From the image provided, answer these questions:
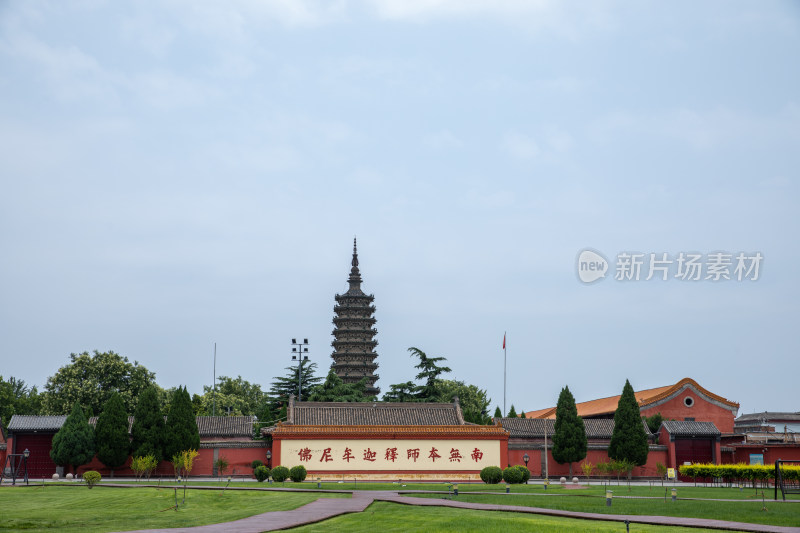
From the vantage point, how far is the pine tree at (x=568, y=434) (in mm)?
50969

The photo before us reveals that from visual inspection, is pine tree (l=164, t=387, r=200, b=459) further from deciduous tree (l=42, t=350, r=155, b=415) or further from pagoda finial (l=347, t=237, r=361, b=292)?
pagoda finial (l=347, t=237, r=361, b=292)

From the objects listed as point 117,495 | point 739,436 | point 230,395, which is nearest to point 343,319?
point 230,395

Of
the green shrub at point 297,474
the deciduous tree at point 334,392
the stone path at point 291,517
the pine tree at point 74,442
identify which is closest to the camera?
the stone path at point 291,517

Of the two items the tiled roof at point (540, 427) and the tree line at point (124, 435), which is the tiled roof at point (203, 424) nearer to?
the tree line at point (124, 435)

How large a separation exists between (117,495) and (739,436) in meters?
42.1

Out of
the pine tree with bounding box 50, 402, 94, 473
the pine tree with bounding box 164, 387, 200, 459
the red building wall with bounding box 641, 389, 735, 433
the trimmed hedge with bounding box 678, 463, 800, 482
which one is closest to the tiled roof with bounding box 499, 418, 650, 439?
the trimmed hedge with bounding box 678, 463, 800, 482

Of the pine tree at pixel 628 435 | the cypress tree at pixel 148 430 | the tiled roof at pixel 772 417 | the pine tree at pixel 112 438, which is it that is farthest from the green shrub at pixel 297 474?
the tiled roof at pixel 772 417

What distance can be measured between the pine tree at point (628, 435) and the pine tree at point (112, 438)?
3052 centimetres

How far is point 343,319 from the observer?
78.5m

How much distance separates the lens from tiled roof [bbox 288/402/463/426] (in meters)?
51.0

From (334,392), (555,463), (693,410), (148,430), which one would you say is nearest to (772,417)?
(693,410)

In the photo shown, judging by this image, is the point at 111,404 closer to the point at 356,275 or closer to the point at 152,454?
the point at 152,454

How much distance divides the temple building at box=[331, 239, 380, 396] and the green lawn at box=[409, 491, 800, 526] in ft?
149

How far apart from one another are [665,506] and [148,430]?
33.0 m
